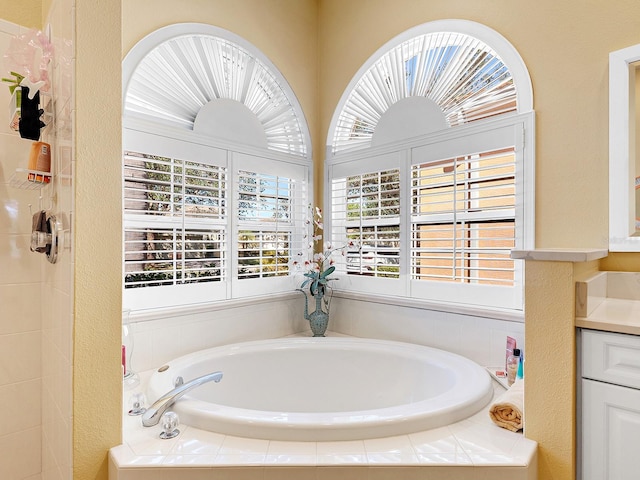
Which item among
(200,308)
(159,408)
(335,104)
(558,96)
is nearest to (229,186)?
(200,308)

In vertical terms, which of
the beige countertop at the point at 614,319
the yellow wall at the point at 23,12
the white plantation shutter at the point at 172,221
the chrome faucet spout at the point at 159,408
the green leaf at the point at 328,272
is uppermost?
the yellow wall at the point at 23,12

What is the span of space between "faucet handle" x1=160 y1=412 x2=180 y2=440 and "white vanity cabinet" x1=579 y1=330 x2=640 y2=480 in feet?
4.26

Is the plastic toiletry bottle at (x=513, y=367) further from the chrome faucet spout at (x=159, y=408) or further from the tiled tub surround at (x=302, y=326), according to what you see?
the chrome faucet spout at (x=159, y=408)

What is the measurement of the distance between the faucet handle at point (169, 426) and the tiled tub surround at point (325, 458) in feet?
0.08

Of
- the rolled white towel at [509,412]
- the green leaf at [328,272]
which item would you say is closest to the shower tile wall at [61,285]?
the rolled white towel at [509,412]

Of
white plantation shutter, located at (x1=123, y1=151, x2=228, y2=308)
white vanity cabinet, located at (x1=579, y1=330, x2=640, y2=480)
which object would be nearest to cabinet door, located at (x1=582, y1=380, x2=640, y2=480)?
white vanity cabinet, located at (x1=579, y1=330, x2=640, y2=480)

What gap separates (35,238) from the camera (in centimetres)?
133

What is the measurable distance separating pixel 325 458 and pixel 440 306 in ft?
4.15

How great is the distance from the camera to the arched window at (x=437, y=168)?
192cm

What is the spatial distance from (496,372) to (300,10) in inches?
106

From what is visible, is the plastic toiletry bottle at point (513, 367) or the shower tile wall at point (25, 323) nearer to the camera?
the shower tile wall at point (25, 323)

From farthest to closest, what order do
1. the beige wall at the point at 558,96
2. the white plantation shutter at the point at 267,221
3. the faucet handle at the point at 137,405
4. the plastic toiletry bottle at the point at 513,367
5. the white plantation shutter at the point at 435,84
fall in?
the white plantation shutter at the point at 267,221 → the white plantation shutter at the point at 435,84 → the plastic toiletry bottle at the point at 513,367 → the faucet handle at the point at 137,405 → the beige wall at the point at 558,96

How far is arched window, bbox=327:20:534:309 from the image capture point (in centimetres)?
192

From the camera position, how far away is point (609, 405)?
1.13 m
